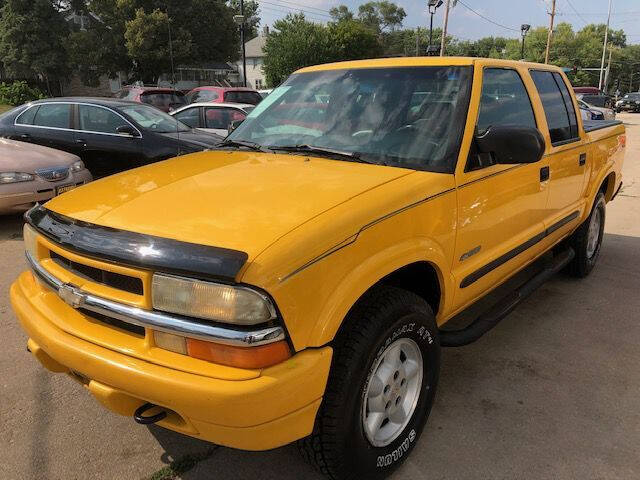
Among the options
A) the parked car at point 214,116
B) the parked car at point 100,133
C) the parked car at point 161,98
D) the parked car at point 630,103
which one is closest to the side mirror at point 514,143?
the parked car at point 100,133

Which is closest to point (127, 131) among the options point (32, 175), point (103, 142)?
point (103, 142)

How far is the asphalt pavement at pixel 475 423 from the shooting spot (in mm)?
2488

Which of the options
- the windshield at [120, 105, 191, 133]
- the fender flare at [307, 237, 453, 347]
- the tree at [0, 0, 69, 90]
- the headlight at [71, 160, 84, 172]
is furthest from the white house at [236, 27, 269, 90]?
the fender flare at [307, 237, 453, 347]

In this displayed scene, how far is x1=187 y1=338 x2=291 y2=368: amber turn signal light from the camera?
1822mm

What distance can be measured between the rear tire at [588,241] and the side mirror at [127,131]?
19.9 ft

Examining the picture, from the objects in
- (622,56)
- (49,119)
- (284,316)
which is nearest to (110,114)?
(49,119)

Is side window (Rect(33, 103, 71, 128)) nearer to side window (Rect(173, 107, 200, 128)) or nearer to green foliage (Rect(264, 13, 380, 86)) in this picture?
side window (Rect(173, 107, 200, 128))

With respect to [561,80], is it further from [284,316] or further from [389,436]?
[284,316]

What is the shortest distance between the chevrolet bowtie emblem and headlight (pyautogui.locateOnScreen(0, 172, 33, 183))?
4857mm

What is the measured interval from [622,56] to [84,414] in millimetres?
113367

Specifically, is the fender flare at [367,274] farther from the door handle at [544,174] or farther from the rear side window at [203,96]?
the rear side window at [203,96]

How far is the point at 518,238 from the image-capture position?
3361 millimetres

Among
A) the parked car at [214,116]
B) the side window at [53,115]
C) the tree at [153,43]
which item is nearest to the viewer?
the side window at [53,115]

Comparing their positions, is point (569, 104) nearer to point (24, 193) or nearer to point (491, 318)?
point (491, 318)
